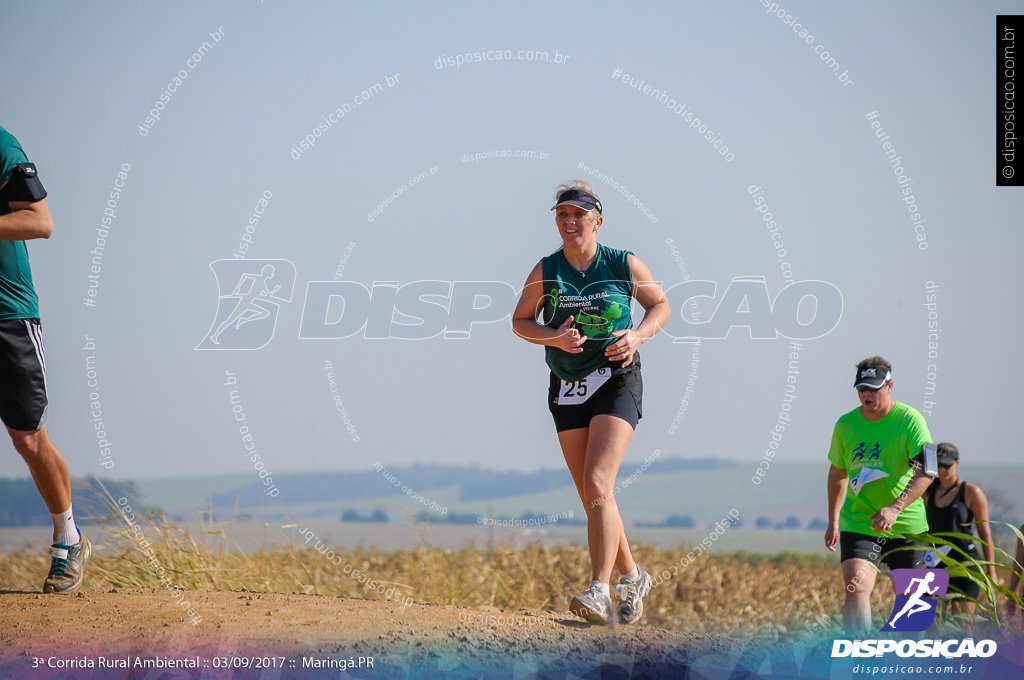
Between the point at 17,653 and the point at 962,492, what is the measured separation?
645 centimetres

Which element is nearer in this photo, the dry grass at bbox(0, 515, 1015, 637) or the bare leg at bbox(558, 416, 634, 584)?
the bare leg at bbox(558, 416, 634, 584)

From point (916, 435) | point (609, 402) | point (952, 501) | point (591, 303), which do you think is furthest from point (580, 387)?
point (952, 501)

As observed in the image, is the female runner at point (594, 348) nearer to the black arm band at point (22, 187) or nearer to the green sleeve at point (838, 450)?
the green sleeve at point (838, 450)

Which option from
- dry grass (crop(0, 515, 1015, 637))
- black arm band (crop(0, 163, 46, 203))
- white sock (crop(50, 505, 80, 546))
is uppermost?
black arm band (crop(0, 163, 46, 203))

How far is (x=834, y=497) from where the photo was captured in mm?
5812

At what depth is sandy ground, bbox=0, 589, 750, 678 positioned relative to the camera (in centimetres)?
409

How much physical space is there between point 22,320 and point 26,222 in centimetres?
53

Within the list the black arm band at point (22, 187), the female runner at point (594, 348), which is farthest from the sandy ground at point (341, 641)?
the black arm band at point (22, 187)

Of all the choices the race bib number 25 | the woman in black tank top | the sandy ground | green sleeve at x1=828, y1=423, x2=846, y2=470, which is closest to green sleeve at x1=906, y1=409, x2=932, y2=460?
A: green sleeve at x1=828, y1=423, x2=846, y2=470

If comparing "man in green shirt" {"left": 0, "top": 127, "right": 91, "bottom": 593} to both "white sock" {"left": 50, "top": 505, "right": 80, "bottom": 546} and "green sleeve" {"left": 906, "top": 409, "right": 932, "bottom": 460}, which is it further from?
"green sleeve" {"left": 906, "top": 409, "right": 932, "bottom": 460}

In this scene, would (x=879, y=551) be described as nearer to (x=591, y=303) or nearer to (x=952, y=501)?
(x=952, y=501)

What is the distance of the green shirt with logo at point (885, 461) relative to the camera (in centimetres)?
547

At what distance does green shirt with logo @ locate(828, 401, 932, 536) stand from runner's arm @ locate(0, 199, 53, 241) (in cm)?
498

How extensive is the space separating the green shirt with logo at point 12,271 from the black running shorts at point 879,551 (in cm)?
505
